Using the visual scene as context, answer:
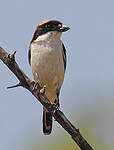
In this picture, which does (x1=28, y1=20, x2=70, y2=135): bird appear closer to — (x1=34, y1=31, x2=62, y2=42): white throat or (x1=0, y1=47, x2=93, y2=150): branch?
(x1=34, y1=31, x2=62, y2=42): white throat

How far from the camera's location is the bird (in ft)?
20.2

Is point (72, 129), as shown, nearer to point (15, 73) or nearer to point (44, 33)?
point (15, 73)

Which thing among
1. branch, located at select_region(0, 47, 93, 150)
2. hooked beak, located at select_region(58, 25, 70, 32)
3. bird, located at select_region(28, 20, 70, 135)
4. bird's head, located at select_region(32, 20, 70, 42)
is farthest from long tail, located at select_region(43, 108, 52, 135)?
branch, located at select_region(0, 47, 93, 150)

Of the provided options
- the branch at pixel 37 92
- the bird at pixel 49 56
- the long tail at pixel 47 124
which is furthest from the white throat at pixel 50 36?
the branch at pixel 37 92

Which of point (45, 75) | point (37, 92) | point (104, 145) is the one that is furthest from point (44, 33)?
point (104, 145)

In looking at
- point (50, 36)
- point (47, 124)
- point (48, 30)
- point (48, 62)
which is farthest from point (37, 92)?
point (47, 124)

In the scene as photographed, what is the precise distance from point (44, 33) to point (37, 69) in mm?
585

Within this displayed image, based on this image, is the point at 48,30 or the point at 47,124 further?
the point at 47,124

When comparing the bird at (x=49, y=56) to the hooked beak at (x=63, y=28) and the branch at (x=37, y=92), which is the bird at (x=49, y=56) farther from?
the branch at (x=37, y=92)

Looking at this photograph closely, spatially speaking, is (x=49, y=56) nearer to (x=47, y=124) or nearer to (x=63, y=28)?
(x=63, y=28)

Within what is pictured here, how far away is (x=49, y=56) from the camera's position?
6.12m

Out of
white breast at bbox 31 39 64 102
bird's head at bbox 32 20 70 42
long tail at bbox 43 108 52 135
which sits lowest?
long tail at bbox 43 108 52 135

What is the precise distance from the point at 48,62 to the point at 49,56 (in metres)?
0.09

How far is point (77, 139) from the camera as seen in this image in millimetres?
4391
